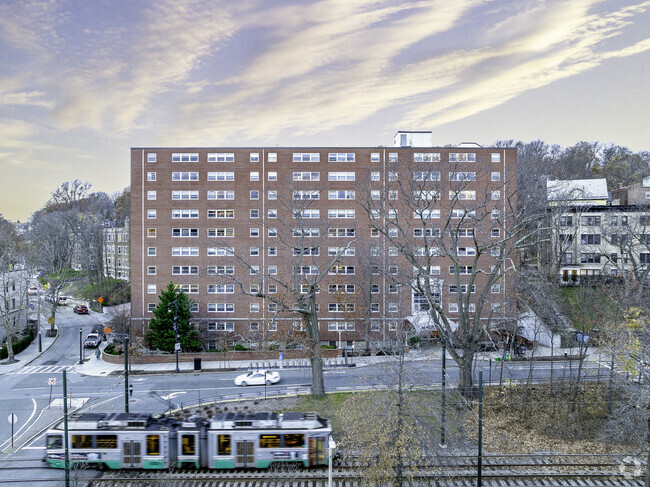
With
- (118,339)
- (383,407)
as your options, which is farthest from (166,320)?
(383,407)

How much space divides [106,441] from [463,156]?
41.7m

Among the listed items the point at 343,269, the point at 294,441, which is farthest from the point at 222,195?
the point at 294,441

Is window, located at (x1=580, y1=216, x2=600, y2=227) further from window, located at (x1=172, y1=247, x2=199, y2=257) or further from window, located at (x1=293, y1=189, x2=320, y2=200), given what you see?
window, located at (x1=172, y1=247, x2=199, y2=257)

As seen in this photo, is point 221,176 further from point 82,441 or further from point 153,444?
point 153,444

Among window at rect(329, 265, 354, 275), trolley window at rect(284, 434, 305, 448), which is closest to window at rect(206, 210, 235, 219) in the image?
window at rect(329, 265, 354, 275)

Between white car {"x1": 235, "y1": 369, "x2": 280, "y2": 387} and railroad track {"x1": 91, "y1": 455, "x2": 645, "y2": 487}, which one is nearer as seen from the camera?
railroad track {"x1": 91, "y1": 455, "x2": 645, "y2": 487}

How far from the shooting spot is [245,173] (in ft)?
156

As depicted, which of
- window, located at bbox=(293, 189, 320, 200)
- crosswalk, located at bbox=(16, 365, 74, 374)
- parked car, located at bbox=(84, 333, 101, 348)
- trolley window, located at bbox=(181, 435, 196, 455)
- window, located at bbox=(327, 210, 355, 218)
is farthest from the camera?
window, located at bbox=(327, 210, 355, 218)

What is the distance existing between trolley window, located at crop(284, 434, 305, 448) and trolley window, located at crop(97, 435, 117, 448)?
24.2 ft

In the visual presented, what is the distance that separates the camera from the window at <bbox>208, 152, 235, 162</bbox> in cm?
4756

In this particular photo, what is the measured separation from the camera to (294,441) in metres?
18.8

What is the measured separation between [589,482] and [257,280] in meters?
34.9

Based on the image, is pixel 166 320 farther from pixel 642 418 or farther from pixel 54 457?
pixel 642 418

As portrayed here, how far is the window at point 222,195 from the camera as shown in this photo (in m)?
47.7
